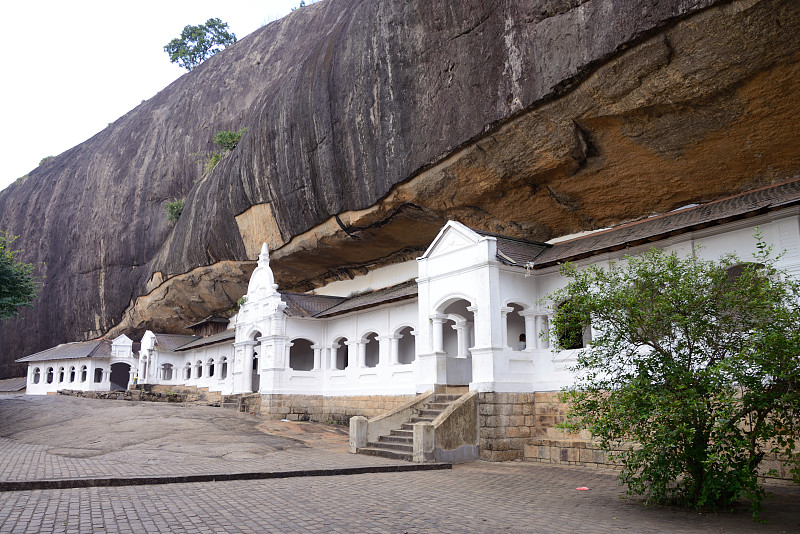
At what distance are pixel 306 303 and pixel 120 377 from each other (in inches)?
Result: 1149

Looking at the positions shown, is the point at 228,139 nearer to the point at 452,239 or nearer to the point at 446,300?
the point at 452,239

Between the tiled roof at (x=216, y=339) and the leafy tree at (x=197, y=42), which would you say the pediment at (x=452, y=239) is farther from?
the leafy tree at (x=197, y=42)

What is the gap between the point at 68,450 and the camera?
14.4 metres

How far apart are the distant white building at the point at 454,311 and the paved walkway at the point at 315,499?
123 inches

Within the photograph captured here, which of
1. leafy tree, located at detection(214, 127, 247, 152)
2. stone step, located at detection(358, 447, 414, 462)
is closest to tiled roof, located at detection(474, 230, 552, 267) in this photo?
stone step, located at detection(358, 447, 414, 462)

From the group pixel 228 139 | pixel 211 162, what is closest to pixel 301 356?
pixel 228 139

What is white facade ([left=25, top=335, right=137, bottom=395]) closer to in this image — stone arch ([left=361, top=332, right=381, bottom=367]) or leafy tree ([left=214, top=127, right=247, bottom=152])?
leafy tree ([left=214, top=127, right=247, bottom=152])

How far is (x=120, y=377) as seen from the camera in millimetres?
46750

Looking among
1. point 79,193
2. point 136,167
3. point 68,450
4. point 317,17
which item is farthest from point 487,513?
point 79,193

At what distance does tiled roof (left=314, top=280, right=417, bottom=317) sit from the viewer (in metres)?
19.7

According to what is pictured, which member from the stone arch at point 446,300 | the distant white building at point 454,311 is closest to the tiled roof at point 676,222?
the distant white building at point 454,311

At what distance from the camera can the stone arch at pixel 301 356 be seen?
87.5ft

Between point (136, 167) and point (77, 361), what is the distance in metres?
14.4

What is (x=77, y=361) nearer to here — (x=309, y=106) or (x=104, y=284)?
(x=104, y=284)
